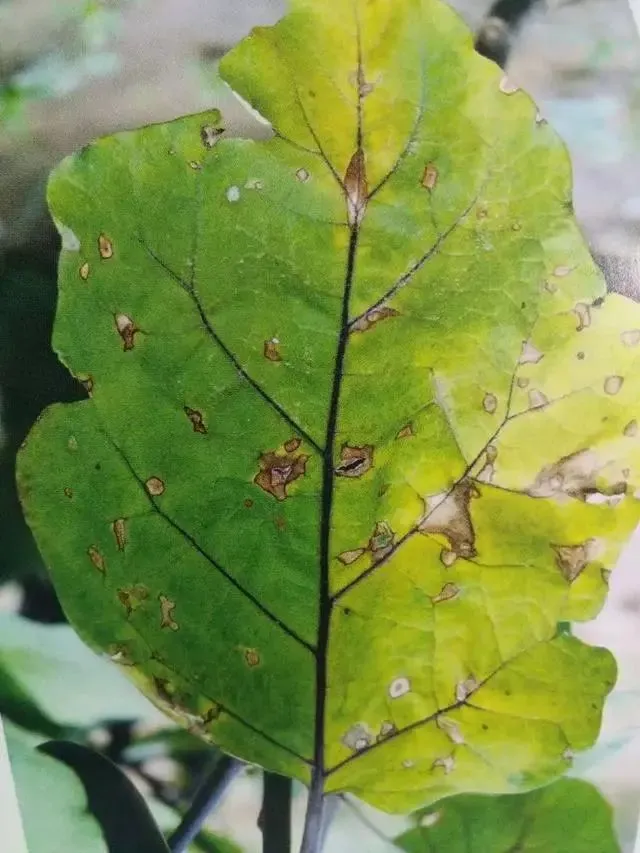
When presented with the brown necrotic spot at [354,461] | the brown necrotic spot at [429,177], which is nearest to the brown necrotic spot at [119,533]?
the brown necrotic spot at [354,461]

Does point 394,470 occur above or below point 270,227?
below

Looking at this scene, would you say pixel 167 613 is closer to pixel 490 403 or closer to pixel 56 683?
pixel 56 683

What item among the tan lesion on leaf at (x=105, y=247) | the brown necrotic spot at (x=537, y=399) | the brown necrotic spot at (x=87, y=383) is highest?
the tan lesion on leaf at (x=105, y=247)

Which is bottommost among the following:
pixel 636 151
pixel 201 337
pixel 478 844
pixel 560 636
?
pixel 478 844

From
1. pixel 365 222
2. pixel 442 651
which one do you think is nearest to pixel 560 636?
pixel 442 651

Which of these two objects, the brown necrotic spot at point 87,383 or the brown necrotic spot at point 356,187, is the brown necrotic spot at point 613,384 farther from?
the brown necrotic spot at point 87,383

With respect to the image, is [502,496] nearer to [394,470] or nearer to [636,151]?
[394,470]
